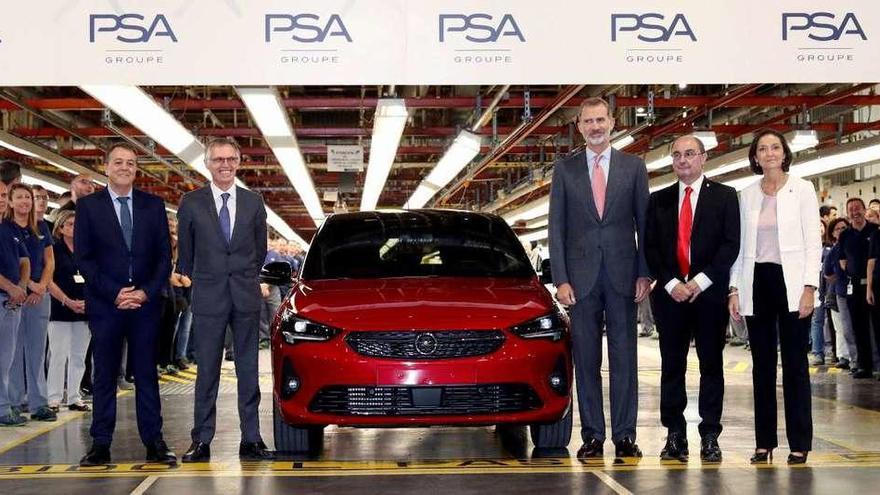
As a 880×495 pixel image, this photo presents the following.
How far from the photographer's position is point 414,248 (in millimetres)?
7188

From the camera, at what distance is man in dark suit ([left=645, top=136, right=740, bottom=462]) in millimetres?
6203

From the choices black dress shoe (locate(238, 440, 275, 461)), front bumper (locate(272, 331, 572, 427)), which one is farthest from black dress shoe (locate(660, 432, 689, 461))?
black dress shoe (locate(238, 440, 275, 461))

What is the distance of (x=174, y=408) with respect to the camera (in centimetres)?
969

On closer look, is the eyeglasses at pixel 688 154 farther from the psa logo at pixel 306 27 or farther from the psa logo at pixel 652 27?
the psa logo at pixel 306 27

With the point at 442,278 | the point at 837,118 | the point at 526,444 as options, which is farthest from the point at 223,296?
the point at 837,118

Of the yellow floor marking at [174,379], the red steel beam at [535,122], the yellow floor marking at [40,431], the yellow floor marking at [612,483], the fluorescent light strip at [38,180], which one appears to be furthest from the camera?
the fluorescent light strip at [38,180]

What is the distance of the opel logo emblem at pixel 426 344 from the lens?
6.04 metres

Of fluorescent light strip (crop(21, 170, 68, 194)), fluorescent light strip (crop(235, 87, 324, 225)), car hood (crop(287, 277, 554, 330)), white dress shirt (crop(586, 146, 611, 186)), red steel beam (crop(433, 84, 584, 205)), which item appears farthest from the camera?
fluorescent light strip (crop(21, 170, 68, 194))

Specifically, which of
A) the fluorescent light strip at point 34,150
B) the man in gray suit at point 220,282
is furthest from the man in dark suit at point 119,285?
the fluorescent light strip at point 34,150

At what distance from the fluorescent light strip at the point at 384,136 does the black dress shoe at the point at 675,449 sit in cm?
423

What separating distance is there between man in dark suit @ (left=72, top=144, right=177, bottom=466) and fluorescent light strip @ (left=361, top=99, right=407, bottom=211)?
363 cm

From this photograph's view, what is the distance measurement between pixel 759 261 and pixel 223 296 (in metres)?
2.94

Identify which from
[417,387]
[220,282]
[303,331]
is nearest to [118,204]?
[220,282]

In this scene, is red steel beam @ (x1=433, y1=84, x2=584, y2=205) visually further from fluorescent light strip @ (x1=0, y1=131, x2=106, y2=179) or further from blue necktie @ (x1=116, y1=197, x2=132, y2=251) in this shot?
blue necktie @ (x1=116, y1=197, x2=132, y2=251)
